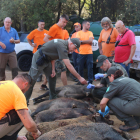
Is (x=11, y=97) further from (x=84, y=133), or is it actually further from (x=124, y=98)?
(x=124, y=98)

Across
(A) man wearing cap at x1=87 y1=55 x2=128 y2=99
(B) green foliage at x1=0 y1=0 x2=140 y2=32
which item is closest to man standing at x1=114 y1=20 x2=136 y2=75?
(A) man wearing cap at x1=87 y1=55 x2=128 y2=99

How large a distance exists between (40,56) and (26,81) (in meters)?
1.77

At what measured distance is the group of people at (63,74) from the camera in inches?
97.7

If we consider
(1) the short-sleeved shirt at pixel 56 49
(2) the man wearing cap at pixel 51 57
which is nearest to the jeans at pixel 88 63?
(2) the man wearing cap at pixel 51 57

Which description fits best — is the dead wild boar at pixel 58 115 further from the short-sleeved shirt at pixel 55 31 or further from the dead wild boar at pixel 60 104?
the short-sleeved shirt at pixel 55 31

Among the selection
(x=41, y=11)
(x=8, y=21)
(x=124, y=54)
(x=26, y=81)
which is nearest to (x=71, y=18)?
(x=41, y=11)

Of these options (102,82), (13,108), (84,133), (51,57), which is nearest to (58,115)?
(84,133)

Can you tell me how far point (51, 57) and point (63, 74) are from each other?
1.32 meters

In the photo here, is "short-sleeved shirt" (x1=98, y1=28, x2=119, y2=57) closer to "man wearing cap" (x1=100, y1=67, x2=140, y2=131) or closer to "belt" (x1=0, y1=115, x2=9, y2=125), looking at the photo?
"man wearing cap" (x1=100, y1=67, x2=140, y2=131)

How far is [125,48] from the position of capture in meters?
5.02

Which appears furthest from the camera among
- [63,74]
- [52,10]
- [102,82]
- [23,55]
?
[52,10]

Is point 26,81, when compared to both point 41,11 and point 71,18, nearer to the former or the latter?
point 71,18

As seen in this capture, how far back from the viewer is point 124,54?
5.04 metres

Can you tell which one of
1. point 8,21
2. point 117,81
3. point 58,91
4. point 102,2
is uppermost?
point 102,2
